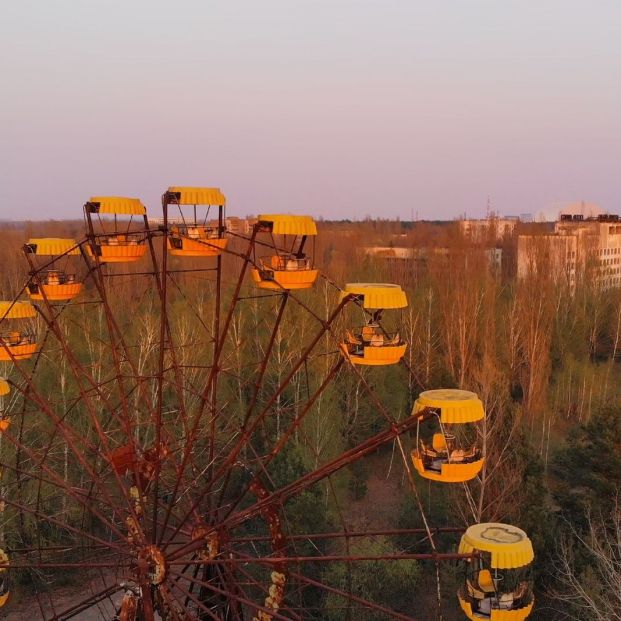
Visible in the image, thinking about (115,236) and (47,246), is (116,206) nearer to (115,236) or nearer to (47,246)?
(115,236)

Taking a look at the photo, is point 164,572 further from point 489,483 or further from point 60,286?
point 489,483

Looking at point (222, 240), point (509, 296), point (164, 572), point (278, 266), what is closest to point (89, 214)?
point (222, 240)

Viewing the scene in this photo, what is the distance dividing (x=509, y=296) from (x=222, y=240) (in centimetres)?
2572

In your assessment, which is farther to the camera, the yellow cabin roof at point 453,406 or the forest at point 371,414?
the forest at point 371,414

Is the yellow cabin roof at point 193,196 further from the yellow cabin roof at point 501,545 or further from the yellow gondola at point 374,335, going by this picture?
the yellow cabin roof at point 501,545

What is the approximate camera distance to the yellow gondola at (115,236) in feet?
30.2

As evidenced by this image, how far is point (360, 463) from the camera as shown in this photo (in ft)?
77.6

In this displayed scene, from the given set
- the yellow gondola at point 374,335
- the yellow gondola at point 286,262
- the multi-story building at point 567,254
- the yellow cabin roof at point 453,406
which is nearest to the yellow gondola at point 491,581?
the yellow cabin roof at point 453,406

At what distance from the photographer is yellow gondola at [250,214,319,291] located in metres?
9.09

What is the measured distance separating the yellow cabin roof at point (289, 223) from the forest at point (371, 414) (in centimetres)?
47

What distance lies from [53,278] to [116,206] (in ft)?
8.96

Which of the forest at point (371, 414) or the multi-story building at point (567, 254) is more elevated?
the multi-story building at point (567, 254)

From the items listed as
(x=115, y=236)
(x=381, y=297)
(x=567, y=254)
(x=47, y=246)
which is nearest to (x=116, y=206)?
(x=115, y=236)

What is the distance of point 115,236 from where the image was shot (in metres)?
9.59
